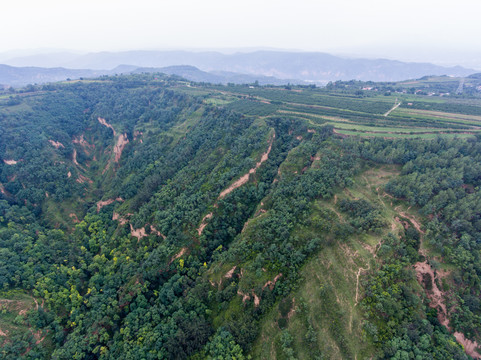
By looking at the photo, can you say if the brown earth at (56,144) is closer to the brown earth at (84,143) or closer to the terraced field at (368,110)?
the brown earth at (84,143)

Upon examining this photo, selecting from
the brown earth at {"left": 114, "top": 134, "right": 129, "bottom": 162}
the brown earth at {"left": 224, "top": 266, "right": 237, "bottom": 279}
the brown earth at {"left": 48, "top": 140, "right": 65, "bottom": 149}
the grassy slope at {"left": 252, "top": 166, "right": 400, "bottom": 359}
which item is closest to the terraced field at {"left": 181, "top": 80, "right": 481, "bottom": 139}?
the grassy slope at {"left": 252, "top": 166, "right": 400, "bottom": 359}

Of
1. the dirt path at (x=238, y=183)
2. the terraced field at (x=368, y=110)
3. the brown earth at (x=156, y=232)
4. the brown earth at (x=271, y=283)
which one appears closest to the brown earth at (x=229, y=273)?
the brown earth at (x=271, y=283)

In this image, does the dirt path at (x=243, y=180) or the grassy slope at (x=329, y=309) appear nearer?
the grassy slope at (x=329, y=309)

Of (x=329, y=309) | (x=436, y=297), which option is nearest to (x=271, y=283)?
(x=329, y=309)

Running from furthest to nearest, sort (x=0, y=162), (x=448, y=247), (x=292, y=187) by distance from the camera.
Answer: (x=0, y=162) → (x=292, y=187) → (x=448, y=247)

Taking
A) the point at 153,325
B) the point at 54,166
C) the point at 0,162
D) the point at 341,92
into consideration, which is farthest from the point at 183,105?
the point at 153,325

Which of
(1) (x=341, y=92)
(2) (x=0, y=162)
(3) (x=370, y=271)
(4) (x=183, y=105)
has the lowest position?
(3) (x=370, y=271)

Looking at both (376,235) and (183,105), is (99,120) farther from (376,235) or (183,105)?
(376,235)

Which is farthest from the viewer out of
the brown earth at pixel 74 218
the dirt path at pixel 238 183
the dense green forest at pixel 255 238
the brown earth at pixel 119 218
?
the brown earth at pixel 74 218
